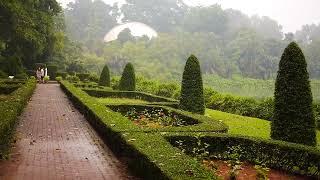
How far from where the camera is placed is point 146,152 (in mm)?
6645

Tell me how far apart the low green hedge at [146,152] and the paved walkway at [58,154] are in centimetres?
25

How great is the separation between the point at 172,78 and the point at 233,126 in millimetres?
43976

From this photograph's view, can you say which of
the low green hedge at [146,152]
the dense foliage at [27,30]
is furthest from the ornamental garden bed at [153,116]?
the dense foliage at [27,30]

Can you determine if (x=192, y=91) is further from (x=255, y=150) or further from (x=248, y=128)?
(x=255, y=150)

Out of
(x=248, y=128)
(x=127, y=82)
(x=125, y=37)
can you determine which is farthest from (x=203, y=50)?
(x=248, y=128)

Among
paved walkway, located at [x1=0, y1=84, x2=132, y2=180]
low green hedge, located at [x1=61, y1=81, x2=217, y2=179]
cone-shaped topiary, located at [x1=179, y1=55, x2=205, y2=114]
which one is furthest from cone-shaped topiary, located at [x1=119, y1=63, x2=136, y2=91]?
low green hedge, located at [x1=61, y1=81, x2=217, y2=179]

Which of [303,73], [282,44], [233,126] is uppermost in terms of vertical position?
[282,44]

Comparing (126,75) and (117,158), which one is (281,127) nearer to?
(117,158)

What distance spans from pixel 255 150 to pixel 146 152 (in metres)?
3.01

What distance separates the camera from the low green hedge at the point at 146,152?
5570 millimetres

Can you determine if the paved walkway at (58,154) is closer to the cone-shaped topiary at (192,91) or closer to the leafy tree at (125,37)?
the cone-shaped topiary at (192,91)

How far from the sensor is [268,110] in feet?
64.7

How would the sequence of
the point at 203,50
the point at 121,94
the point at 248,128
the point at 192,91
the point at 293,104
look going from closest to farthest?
the point at 293,104, the point at 248,128, the point at 192,91, the point at 121,94, the point at 203,50

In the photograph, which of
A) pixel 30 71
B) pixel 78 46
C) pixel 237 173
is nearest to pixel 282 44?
pixel 78 46
